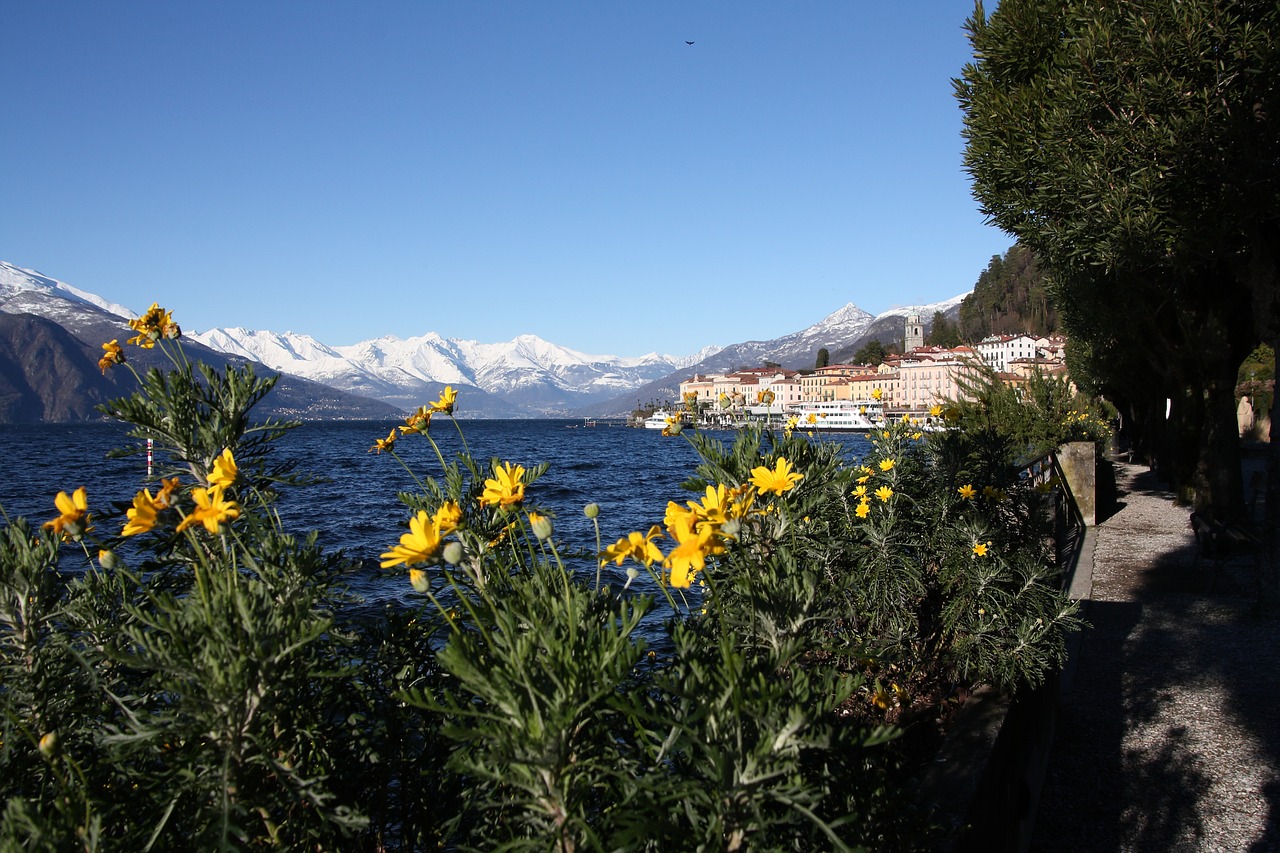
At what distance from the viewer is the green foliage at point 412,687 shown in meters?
1.36

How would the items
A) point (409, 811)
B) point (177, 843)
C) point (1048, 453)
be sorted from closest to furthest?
point (177, 843) < point (409, 811) < point (1048, 453)

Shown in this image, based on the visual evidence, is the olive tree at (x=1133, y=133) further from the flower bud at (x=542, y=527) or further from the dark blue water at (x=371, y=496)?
the flower bud at (x=542, y=527)

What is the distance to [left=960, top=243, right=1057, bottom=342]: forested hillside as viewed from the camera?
118 meters

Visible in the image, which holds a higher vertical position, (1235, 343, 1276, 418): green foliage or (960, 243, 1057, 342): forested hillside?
(960, 243, 1057, 342): forested hillside

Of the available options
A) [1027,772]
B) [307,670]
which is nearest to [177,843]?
[307,670]

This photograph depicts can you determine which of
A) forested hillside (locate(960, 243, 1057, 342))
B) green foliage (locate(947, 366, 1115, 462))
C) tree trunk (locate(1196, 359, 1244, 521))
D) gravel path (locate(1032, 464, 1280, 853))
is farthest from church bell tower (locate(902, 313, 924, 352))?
gravel path (locate(1032, 464, 1280, 853))

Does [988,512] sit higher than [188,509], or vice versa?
[188,509]

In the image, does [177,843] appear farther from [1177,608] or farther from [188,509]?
[1177,608]

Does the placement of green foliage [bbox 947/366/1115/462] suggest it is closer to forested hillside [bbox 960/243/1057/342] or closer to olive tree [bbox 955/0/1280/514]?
olive tree [bbox 955/0/1280/514]

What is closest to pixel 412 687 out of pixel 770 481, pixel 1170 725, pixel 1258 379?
pixel 770 481

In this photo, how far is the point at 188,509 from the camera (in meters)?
1.86

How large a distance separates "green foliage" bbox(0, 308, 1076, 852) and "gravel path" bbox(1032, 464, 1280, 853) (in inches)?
103

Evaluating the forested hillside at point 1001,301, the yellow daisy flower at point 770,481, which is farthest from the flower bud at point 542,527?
the forested hillside at point 1001,301

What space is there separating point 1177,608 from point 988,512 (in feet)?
14.0
